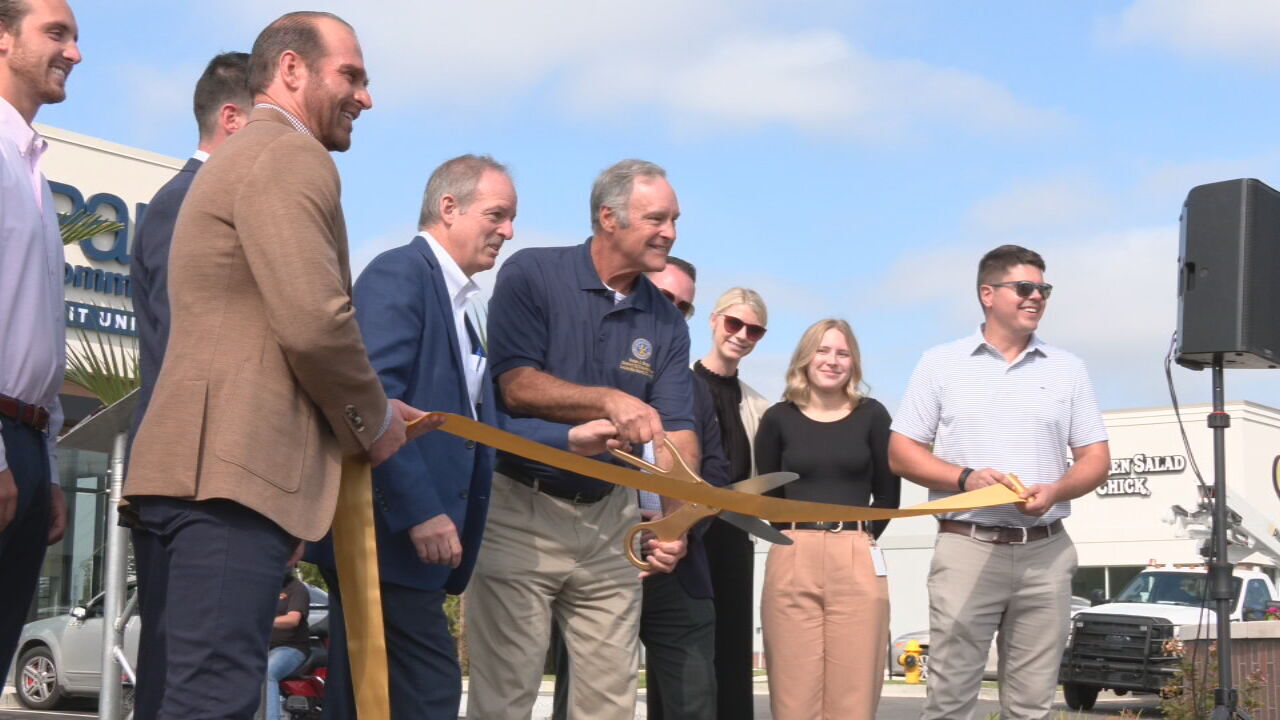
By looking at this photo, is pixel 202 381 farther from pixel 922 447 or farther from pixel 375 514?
pixel 922 447

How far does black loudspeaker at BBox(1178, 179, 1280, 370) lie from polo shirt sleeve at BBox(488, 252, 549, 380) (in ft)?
12.0

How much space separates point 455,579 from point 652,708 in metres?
1.75

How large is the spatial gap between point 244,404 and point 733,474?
3.71 metres

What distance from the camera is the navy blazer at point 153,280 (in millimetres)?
3924

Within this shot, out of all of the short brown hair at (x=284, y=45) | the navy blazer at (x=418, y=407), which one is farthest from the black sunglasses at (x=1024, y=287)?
the short brown hair at (x=284, y=45)

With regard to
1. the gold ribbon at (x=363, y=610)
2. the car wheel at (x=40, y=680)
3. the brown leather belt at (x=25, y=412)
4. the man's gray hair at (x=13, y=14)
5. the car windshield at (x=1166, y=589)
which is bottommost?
the car wheel at (x=40, y=680)

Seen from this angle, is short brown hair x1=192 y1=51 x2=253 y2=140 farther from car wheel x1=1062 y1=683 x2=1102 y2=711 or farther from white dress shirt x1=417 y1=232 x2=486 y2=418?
car wheel x1=1062 y1=683 x2=1102 y2=711

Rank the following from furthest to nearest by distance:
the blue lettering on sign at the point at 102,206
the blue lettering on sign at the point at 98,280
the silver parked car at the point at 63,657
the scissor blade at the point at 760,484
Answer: the blue lettering on sign at the point at 98,280
the blue lettering on sign at the point at 102,206
the silver parked car at the point at 63,657
the scissor blade at the point at 760,484

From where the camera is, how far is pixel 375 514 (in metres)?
3.99

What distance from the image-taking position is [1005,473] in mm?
6242

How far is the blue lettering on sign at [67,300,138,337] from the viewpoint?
22203 mm

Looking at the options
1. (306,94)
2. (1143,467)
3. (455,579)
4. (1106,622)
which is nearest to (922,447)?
(455,579)

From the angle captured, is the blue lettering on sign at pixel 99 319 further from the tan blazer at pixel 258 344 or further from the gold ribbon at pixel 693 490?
the tan blazer at pixel 258 344

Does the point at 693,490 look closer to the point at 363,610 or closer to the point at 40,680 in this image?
the point at 363,610
